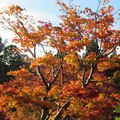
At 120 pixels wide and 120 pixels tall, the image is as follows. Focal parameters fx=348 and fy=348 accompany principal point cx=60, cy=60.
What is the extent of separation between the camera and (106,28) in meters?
18.5

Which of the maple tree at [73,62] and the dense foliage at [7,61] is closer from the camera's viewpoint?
the maple tree at [73,62]

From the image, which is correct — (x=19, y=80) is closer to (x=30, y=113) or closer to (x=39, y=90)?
(x=39, y=90)

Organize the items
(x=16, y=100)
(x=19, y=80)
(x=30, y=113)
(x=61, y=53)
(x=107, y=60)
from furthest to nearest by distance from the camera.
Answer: (x=30, y=113)
(x=19, y=80)
(x=61, y=53)
(x=107, y=60)
(x=16, y=100)

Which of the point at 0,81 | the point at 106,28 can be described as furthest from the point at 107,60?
the point at 0,81

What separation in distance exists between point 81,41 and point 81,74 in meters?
3.21

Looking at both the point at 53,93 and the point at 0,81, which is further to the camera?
the point at 0,81

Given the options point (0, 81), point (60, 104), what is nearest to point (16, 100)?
point (60, 104)

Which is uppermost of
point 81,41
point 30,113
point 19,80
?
point 81,41

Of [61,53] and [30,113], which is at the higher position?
[61,53]

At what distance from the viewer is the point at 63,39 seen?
19.8 meters

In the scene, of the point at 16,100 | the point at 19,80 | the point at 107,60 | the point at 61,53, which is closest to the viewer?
the point at 16,100

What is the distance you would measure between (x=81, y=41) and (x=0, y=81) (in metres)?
28.4

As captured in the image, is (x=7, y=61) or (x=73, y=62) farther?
(x=7, y=61)

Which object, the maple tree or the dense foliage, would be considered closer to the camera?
the maple tree
